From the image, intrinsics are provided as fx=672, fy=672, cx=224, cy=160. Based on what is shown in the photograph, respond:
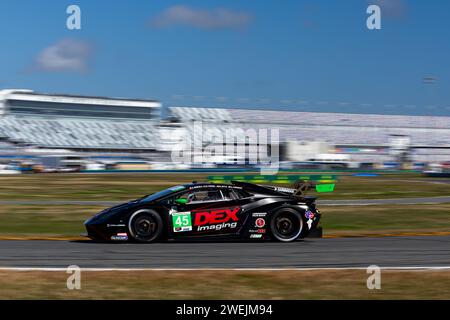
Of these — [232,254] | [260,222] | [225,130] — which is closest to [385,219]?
[260,222]

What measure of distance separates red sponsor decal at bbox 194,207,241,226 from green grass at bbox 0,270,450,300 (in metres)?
3.19

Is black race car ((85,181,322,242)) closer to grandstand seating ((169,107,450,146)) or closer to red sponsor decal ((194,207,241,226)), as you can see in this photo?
red sponsor decal ((194,207,241,226))

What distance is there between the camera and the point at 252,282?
7910 millimetres

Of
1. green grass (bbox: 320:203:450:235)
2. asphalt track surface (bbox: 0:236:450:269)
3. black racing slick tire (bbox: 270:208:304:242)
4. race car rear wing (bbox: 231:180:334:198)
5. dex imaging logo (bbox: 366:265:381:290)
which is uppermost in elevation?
race car rear wing (bbox: 231:180:334:198)

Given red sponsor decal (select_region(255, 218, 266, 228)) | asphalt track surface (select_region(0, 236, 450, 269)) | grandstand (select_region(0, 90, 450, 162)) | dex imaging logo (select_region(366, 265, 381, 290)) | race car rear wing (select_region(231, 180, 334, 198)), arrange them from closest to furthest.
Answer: dex imaging logo (select_region(366, 265, 381, 290))
asphalt track surface (select_region(0, 236, 450, 269))
red sponsor decal (select_region(255, 218, 266, 228))
race car rear wing (select_region(231, 180, 334, 198))
grandstand (select_region(0, 90, 450, 162))

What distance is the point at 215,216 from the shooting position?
1185 centimetres

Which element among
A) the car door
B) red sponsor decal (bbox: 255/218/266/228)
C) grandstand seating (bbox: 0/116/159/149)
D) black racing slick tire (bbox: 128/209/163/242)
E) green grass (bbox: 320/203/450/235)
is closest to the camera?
black racing slick tire (bbox: 128/209/163/242)

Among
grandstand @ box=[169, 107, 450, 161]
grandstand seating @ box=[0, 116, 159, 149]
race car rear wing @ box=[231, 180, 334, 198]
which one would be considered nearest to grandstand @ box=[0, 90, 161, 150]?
grandstand seating @ box=[0, 116, 159, 149]

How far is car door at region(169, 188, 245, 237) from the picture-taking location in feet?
38.5

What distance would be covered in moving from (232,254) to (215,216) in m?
1.53

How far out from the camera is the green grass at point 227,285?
7141mm

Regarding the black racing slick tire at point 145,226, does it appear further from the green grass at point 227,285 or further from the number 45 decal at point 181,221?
the green grass at point 227,285
